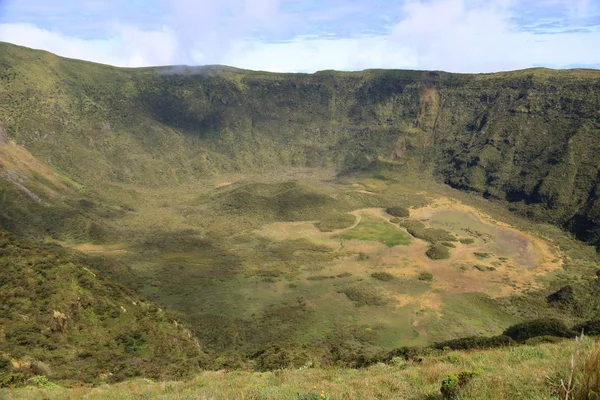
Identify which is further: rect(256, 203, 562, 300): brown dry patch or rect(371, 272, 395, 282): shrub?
rect(371, 272, 395, 282): shrub

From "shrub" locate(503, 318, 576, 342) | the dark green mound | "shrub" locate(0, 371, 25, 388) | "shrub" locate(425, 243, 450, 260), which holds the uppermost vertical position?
"shrub" locate(0, 371, 25, 388)

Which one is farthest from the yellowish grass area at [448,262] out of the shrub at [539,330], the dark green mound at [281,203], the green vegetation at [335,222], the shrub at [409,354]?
the shrub at [409,354]

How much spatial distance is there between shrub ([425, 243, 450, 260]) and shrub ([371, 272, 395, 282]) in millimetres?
13638

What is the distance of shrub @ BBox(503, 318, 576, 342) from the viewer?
42.9 m

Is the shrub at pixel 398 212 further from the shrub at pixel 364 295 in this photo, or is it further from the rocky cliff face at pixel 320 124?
the shrub at pixel 364 295

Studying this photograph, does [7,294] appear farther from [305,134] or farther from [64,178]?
[305,134]

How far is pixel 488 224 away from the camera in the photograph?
105m

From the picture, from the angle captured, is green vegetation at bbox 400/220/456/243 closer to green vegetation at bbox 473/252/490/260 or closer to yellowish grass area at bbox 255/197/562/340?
yellowish grass area at bbox 255/197/562/340

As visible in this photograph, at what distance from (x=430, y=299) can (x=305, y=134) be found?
129m

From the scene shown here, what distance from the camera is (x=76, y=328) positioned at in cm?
4059

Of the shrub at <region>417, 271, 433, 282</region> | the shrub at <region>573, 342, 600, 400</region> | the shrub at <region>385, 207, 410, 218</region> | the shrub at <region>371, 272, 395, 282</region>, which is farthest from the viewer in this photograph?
the shrub at <region>385, 207, 410, 218</region>

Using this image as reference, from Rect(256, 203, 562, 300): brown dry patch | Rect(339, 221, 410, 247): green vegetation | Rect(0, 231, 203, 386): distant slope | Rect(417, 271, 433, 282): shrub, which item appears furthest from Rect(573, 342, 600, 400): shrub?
Rect(339, 221, 410, 247): green vegetation

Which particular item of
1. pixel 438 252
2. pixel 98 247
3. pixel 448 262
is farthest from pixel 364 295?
pixel 98 247

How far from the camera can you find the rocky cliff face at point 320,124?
120 meters
